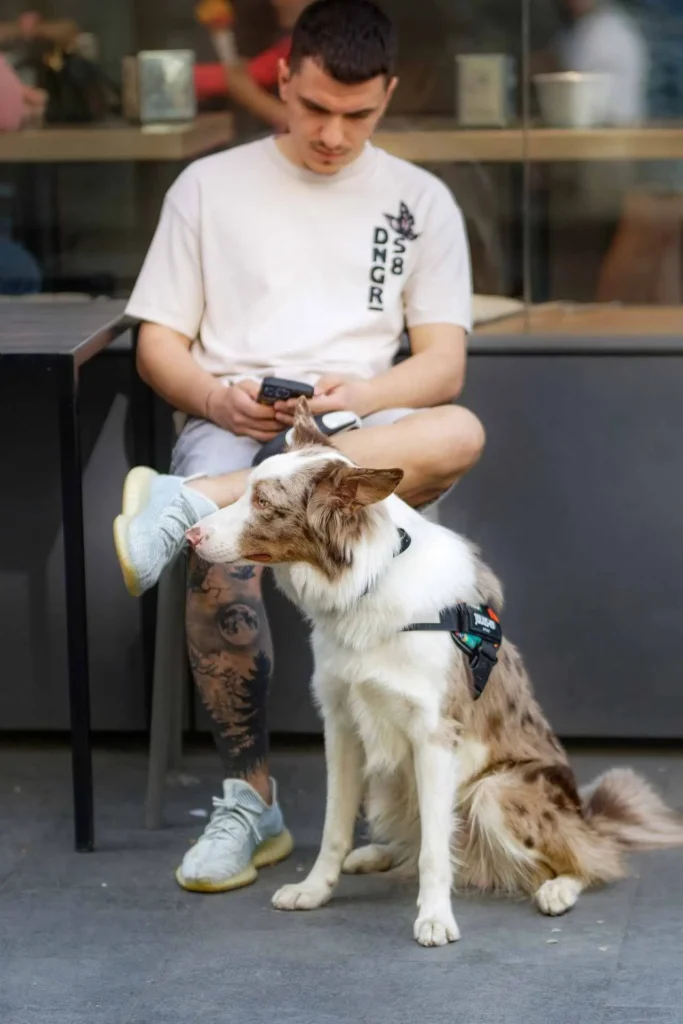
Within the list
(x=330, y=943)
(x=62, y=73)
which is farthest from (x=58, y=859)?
(x=62, y=73)

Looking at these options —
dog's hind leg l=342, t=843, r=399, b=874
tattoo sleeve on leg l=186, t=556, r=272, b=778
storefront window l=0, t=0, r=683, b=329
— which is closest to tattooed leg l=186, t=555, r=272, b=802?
tattoo sleeve on leg l=186, t=556, r=272, b=778

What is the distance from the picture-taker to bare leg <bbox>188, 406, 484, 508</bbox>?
3.25m

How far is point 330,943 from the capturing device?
9.93ft

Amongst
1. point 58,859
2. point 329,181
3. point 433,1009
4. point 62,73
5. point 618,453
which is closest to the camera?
point 433,1009

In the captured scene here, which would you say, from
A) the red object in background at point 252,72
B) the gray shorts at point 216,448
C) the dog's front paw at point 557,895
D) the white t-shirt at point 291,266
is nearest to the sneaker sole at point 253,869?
the dog's front paw at point 557,895

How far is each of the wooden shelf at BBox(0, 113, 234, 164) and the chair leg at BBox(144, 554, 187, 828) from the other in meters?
1.33

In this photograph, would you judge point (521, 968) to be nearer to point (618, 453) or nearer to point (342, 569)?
point (342, 569)

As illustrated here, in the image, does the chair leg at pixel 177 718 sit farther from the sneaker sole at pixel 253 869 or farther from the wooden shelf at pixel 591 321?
the wooden shelf at pixel 591 321

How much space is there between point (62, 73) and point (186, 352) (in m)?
1.12

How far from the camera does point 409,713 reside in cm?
303

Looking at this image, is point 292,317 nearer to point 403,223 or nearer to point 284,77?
point 403,223

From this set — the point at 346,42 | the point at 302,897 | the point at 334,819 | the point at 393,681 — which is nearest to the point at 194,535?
the point at 393,681

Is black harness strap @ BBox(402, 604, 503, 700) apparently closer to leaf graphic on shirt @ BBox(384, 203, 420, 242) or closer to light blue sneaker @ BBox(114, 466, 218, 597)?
light blue sneaker @ BBox(114, 466, 218, 597)

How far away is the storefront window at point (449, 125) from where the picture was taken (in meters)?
4.12
